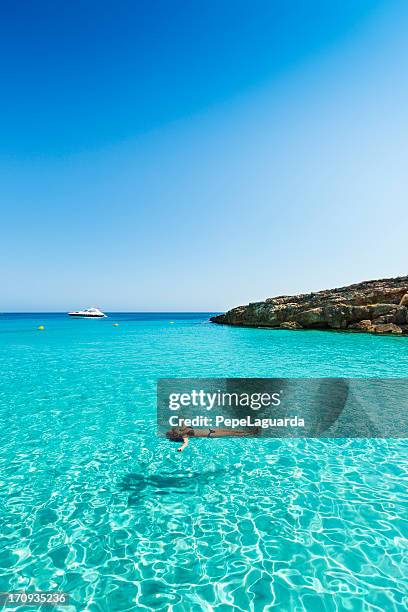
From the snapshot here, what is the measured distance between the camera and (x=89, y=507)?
6785 mm

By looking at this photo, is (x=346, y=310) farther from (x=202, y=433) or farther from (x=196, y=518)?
(x=196, y=518)

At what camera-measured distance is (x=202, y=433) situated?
1084 centimetres

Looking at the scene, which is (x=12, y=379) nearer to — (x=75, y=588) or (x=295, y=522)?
(x=75, y=588)

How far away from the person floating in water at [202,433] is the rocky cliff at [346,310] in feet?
130

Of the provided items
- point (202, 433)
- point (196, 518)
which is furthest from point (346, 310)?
point (196, 518)

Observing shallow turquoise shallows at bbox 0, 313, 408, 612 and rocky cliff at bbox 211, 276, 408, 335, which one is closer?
shallow turquoise shallows at bbox 0, 313, 408, 612

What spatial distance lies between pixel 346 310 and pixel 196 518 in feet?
163

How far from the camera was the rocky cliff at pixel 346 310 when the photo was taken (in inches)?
1793

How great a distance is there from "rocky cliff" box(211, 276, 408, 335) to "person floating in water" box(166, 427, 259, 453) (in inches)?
1558

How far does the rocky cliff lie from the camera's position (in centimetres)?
4553

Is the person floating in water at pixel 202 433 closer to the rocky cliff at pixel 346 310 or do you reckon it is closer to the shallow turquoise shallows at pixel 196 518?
the shallow turquoise shallows at pixel 196 518

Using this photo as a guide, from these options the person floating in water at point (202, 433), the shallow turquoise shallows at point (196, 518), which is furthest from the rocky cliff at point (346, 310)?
the shallow turquoise shallows at point (196, 518)

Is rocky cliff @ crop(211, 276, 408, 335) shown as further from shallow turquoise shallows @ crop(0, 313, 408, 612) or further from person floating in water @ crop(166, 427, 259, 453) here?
shallow turquoise shallows @ crop(0, 313, 408, 612)

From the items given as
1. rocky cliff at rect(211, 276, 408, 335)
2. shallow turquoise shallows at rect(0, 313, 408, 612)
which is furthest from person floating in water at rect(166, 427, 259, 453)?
rocky cliff at rect(211, 276, 408, 335)
